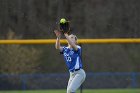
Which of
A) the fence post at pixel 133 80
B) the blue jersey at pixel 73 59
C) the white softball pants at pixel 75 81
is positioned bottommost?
the fence post at pixel 133 80

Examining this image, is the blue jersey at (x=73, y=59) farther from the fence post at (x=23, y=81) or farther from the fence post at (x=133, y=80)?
the fence post at (x=133, y=80)

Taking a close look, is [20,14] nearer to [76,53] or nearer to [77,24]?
[77,24]

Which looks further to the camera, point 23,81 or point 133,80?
point 133,80

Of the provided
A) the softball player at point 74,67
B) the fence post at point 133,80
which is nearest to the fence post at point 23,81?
the softball player at point 74,67

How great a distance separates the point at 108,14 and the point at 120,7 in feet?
2.80

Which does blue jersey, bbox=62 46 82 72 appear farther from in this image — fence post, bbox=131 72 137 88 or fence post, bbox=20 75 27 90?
fence post, bbox=131 72 137 88

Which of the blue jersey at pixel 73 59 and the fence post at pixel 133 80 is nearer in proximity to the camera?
the blue jersey at pixel 73 59

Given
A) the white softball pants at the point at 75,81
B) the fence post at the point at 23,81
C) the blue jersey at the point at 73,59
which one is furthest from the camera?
the fence post at the point at 23,81

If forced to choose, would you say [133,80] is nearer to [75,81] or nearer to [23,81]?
[23,81]

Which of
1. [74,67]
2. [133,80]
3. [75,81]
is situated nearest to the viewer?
[75,81]

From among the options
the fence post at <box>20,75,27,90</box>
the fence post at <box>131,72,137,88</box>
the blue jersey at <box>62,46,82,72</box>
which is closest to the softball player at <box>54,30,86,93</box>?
the blue jersey at <box>62,46,82,72</box>

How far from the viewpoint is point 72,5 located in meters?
42.7

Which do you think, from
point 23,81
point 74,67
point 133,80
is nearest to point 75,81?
point 74,67

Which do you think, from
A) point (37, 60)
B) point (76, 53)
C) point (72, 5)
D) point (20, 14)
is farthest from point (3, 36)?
point (76, 53)
